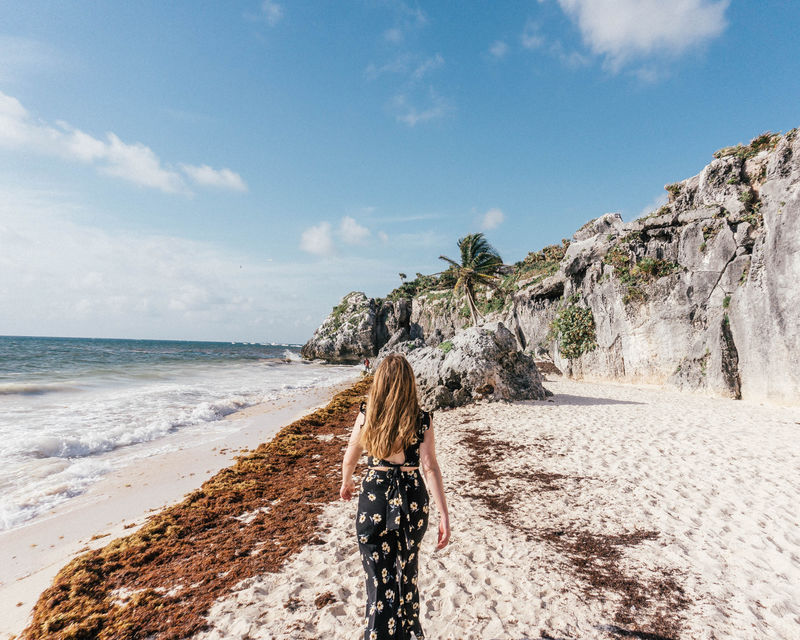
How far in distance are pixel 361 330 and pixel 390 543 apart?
165 ft

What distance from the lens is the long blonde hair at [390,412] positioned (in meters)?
2.57

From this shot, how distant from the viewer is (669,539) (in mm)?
4465

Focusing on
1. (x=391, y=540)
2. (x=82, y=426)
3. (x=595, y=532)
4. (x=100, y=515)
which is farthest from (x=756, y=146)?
(x=82, y=426)

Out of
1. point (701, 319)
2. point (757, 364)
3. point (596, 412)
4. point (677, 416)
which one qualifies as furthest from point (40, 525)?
point (701, 319)

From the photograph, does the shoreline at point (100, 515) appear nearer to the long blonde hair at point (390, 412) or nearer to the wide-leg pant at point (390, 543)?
the wide-leg pant at point (390, 543)

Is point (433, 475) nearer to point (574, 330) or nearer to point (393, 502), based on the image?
point (393, 502)

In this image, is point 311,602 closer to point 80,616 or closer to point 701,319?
point 80,616

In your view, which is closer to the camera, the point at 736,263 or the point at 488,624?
the point at 488,624

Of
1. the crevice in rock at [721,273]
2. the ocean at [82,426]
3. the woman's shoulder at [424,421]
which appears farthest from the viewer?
the crevice in rock at [721,273]

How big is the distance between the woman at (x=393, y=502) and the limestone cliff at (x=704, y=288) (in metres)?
13.7

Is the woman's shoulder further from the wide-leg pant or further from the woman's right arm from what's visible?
the wide-leg pant

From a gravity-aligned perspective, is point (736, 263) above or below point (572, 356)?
above

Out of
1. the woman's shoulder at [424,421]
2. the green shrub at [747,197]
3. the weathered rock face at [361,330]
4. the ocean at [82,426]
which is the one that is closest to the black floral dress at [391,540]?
the woman's shoulder at [424,421]

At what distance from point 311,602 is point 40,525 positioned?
4.79 meters
